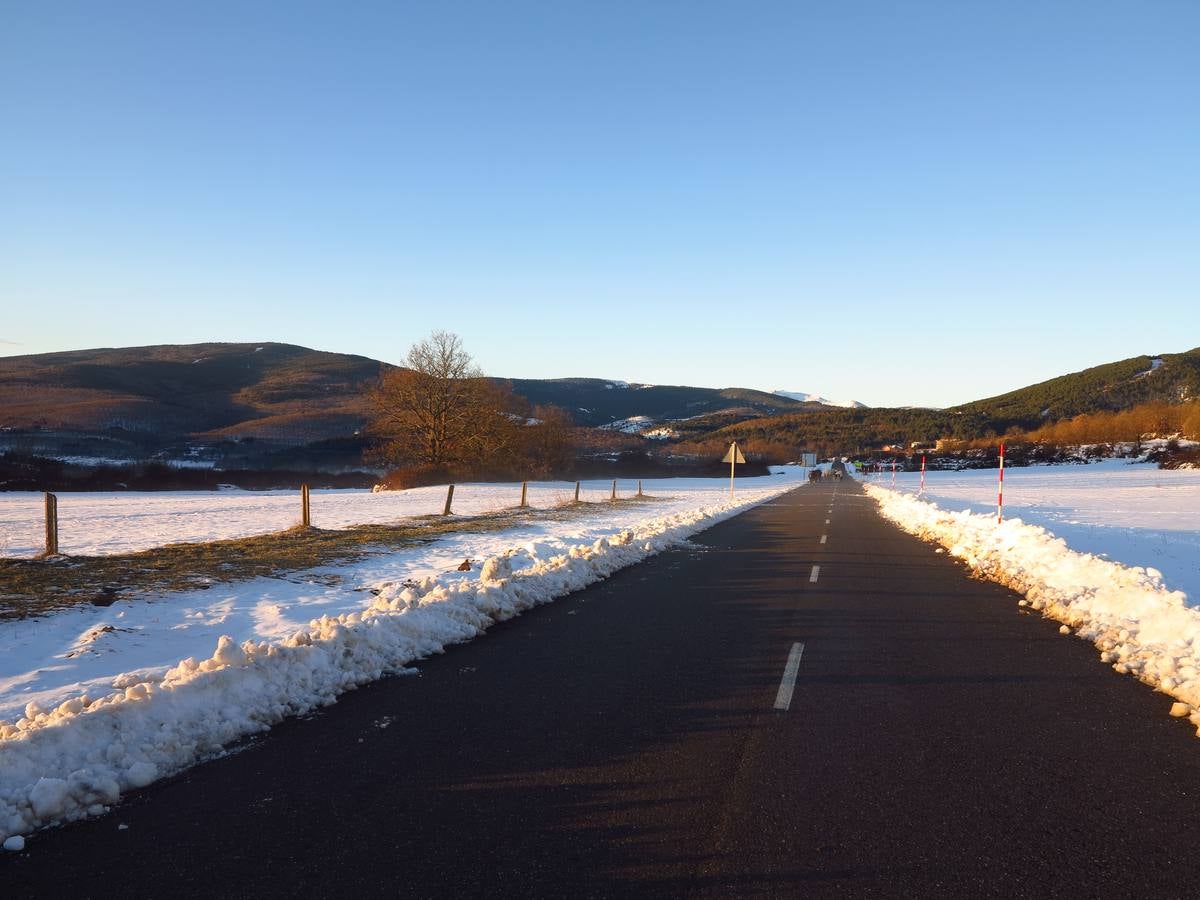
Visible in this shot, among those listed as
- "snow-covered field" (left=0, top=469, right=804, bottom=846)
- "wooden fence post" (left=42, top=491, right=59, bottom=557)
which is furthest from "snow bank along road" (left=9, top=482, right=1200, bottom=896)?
"wooden fence post" (left=42, top=491, right=59, bottom=557)

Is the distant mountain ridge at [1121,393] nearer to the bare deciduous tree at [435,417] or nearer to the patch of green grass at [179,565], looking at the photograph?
the bare deciduous tree at [435,417]

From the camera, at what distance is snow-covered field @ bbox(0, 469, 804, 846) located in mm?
4453

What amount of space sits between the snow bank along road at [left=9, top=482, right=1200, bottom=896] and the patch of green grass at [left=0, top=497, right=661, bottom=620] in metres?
5.81

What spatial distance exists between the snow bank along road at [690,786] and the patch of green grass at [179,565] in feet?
19.1

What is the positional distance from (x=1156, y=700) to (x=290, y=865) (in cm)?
635

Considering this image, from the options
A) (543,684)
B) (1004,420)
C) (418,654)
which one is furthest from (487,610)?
(1004,420)

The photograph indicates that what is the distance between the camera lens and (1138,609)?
833 cm

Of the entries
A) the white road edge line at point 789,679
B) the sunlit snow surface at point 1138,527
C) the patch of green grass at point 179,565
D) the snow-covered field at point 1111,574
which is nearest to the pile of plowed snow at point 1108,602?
the snow-covered field at point 1111,574

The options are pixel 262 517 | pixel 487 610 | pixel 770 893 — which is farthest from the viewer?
pixel 262 517

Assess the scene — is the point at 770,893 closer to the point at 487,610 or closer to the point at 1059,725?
the point at 1059,725

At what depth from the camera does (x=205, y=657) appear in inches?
296

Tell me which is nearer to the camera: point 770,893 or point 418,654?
point 770,893

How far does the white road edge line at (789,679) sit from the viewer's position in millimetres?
5871

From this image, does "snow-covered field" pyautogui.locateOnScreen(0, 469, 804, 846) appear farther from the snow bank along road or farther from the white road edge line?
the white road edge line
